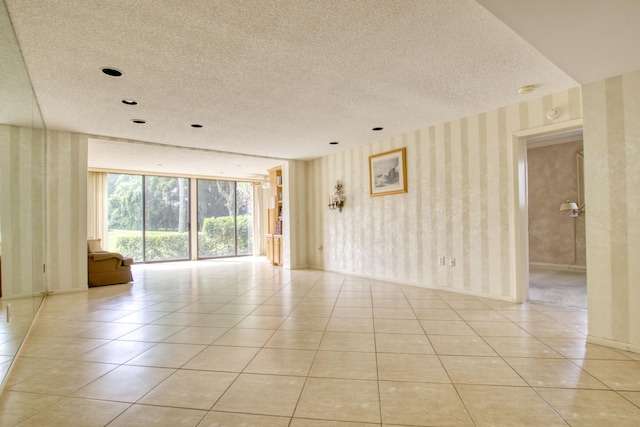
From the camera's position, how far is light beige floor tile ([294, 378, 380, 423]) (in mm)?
1729

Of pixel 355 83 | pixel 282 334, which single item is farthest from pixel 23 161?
pixel 355 83

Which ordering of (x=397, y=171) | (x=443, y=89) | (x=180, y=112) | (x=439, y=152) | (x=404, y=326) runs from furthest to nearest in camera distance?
(x=397, y=171)
(x=439, y=152)
(x=180, y=112)
(x=443, y=89)
(x=404, y=326)

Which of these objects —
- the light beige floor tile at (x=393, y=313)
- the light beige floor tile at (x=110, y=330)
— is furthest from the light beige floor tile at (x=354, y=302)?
the light beige floor tile at (x=110, y=330)

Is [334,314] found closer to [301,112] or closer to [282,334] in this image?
[282,334]

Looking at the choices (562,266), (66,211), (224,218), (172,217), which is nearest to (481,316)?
(562,266)

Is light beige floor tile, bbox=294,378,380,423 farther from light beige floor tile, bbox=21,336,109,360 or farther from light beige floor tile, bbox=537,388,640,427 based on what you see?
light beige floor tile, bbox=21,336,109,360

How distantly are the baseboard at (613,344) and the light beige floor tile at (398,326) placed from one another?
4.49 feet

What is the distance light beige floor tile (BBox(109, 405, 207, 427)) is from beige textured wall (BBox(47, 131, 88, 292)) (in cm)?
434

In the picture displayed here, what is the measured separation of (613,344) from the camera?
258 centimetres

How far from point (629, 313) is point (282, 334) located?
286 centimetres

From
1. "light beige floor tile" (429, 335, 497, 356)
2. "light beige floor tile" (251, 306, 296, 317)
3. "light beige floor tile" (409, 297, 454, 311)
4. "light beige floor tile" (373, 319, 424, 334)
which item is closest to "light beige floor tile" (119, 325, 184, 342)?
"light beige floor tile" (251, 306, 296, 317)

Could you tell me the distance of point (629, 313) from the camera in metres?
2.53

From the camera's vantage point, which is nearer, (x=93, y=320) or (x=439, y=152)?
(x=93, y=320)

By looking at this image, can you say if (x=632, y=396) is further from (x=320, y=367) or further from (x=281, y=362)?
(x=281, y=362)
